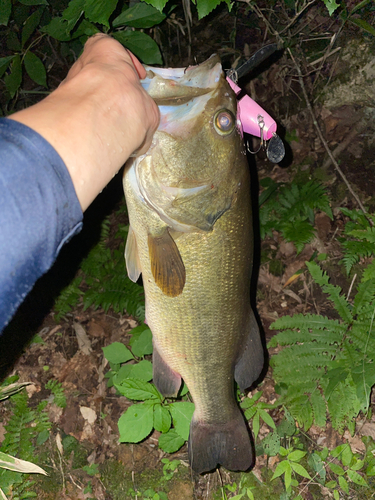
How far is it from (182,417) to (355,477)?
1.57m

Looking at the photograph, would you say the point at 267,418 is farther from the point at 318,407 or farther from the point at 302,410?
the point at 318,407

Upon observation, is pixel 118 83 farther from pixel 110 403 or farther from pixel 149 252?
pixel 110 403

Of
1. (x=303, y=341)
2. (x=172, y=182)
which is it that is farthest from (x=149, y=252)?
(x=303, y=341)

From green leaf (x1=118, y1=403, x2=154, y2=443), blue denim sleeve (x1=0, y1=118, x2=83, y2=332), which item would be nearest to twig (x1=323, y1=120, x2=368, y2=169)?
green leaf (x1=118, y1=403, x2=154, y2=443)

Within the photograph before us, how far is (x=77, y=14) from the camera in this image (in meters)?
2.76

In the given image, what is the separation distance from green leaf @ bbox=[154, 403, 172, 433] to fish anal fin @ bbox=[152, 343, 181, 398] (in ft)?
2.62

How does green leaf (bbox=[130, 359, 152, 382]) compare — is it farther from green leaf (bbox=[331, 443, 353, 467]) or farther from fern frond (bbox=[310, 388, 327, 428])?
green leaf (bbox=[331, 443, 353, 467])

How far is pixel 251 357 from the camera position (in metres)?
2.49

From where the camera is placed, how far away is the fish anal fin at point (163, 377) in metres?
2.49

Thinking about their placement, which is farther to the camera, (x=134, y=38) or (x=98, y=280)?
(x=98, y=280)

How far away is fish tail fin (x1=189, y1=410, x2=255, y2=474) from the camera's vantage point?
104 inches

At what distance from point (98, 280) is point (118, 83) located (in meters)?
3.56

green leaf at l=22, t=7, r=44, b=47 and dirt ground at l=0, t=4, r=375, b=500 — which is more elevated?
green leaf at l=22, t=7, r=44, b=47

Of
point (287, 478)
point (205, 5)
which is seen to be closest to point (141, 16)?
point (205, 5)
